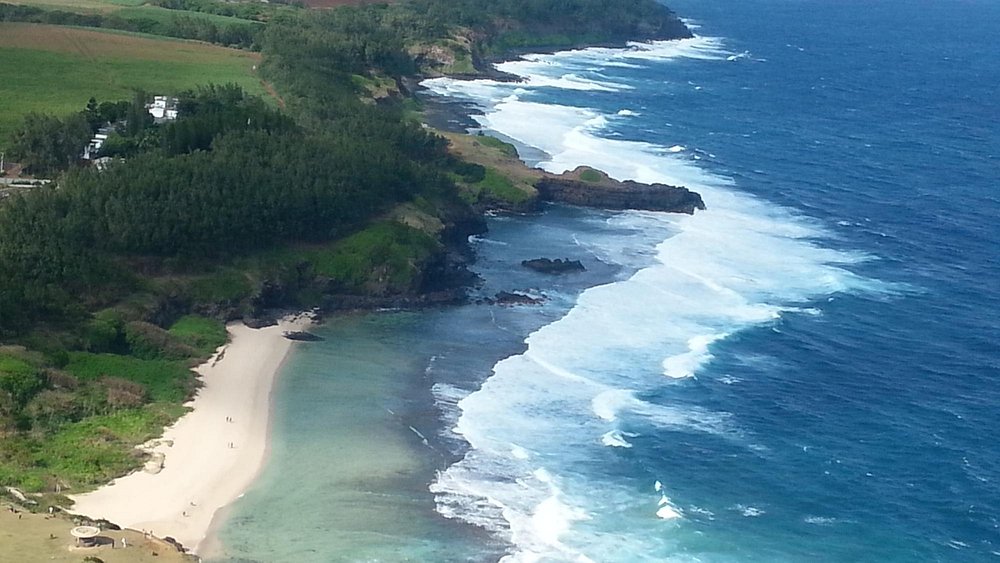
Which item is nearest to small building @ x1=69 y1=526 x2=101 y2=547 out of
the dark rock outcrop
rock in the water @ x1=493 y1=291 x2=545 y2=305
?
rock in the water @ x1=493 y1=291 x2=545 y2=305

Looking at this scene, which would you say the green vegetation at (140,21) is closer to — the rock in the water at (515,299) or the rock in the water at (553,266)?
the rock in the water at (553,266)

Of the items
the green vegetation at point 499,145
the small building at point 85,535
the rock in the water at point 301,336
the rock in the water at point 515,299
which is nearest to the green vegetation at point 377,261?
the rock in the water at point 515,299

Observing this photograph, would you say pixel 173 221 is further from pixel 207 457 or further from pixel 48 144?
pixel 207 457

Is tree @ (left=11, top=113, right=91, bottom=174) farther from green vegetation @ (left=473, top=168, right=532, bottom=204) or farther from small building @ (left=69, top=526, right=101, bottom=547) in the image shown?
small building @ (left=69, top=526, right=101, bottom=547)

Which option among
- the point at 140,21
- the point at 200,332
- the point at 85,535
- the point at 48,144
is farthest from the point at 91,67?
the point at 85,535

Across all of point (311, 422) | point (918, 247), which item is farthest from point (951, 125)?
point (311, 422)

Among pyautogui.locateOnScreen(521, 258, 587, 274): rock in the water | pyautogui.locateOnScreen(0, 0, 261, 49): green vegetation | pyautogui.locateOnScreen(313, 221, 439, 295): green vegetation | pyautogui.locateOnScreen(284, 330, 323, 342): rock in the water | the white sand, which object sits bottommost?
the white sand

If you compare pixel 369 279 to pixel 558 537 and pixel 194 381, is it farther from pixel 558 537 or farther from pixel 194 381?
pixel 558 537
